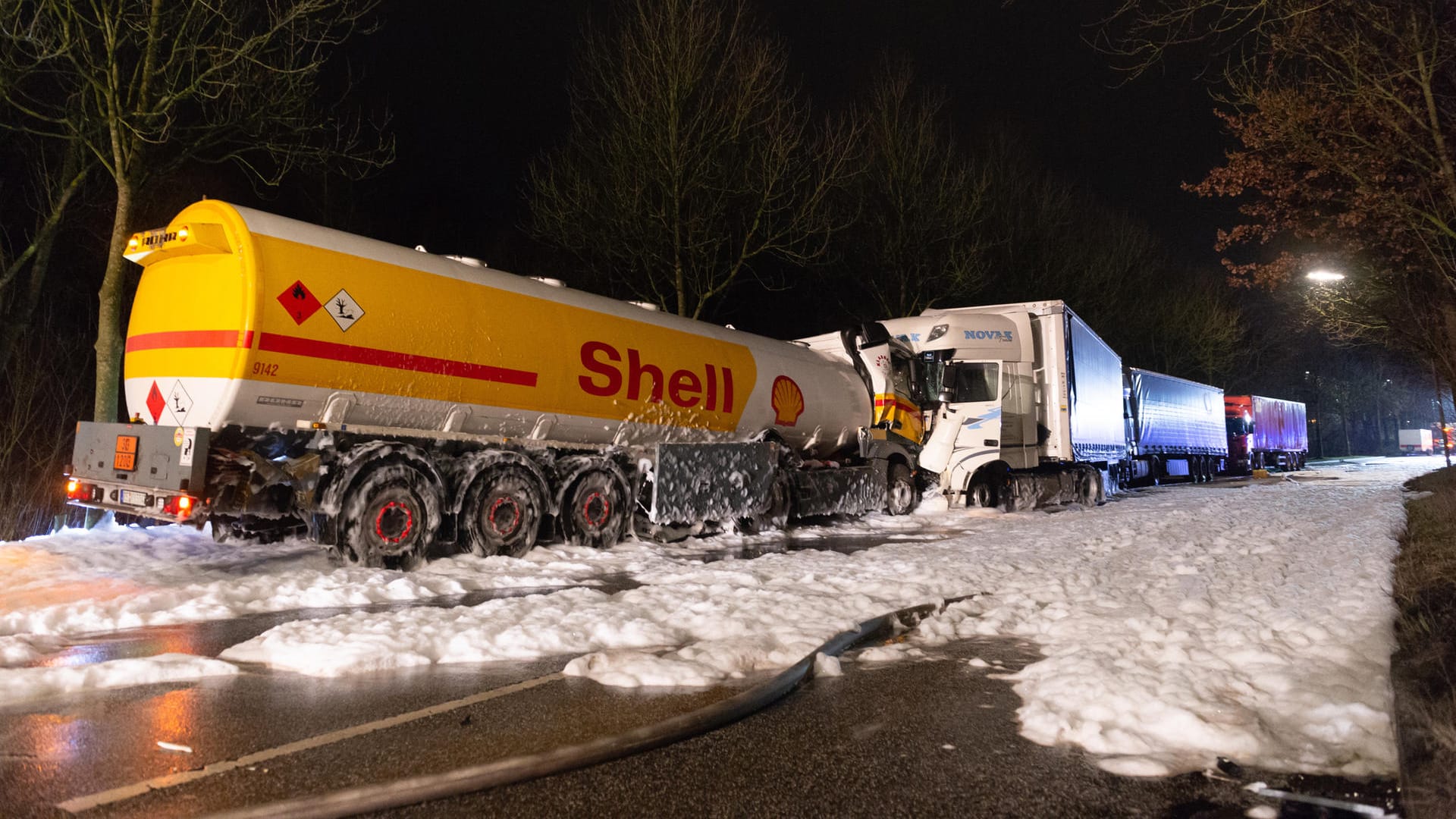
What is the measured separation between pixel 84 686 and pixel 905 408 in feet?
41.9

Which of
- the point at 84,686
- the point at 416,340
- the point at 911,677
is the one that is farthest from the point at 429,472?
the point at 911,677

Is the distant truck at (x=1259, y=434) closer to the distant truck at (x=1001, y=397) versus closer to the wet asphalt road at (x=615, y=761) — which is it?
the distant truck at (x=1001, y=397)

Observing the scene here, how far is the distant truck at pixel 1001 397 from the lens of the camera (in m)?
15.6

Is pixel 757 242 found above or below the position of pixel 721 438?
above

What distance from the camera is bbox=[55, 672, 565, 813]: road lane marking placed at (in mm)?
3105

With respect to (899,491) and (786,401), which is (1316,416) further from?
(786,401)

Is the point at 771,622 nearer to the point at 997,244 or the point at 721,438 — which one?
the point at 721,438

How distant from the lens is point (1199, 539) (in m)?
10.7

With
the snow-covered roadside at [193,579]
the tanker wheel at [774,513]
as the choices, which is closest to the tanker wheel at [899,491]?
the tanker wheel at [774,513]

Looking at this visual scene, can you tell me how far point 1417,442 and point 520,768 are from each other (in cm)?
8857

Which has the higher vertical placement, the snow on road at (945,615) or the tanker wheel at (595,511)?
the tanker wheel at (595,511)

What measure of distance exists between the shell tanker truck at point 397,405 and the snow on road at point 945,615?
0.63m

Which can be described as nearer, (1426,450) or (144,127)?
(144,127)

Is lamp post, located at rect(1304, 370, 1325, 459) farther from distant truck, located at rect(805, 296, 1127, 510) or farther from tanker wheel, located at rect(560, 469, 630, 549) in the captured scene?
tanker wheel, located at rect(560, 469, 630, 549)
